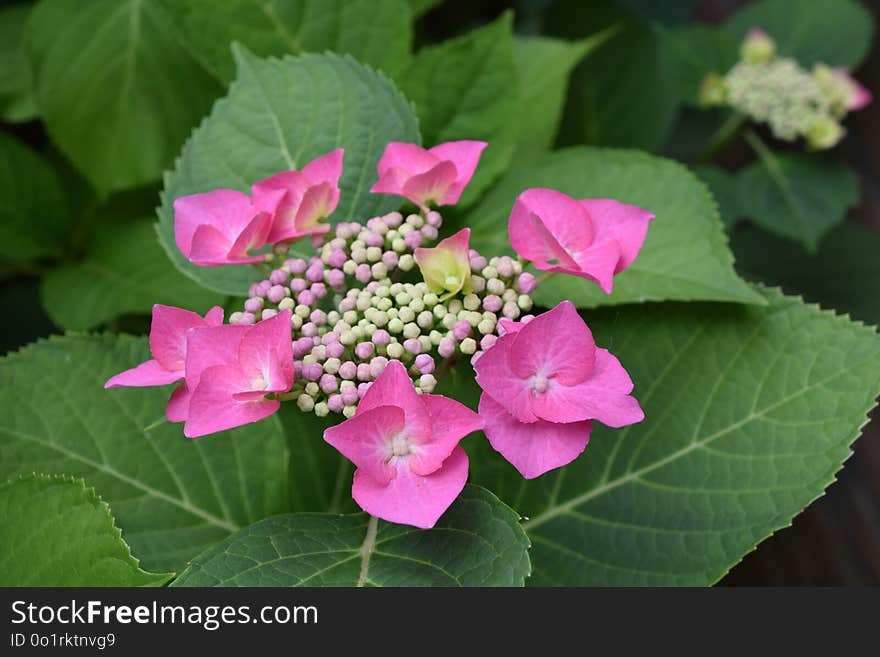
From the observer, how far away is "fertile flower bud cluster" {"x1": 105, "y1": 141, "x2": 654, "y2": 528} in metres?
0.50

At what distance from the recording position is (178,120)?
100 cm

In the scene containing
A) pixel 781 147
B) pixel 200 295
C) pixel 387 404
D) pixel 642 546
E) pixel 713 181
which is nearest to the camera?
pixel 387 404

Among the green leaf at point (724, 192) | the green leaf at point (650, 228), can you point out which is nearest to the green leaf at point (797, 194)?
the green leaf at point (724, 192)

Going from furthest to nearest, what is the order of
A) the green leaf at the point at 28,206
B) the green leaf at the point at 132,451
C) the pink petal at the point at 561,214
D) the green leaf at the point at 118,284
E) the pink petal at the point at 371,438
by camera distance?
1. the green leaf at the point at 28,206
2. the green leaf at the point at 118,284
3. the green leaf at the point at 132,451
4. the pink petal at the point at 561,214
5. the pink petal at the point at 371,438

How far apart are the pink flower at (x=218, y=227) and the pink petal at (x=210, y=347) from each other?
80 millimetres

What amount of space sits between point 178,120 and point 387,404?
0.64 m

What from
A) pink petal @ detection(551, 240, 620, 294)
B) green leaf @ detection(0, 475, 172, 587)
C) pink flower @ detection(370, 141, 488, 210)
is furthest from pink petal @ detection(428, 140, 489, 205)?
green leaf @ detection(0, 475, 172, 587)

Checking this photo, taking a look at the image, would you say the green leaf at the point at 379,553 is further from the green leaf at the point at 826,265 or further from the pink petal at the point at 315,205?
the green leaf at the point at 826,265

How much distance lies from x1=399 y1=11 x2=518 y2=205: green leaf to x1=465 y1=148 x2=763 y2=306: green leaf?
0.11 feet

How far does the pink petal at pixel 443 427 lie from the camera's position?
490 mm

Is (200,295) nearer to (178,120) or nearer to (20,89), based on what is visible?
(178,120)

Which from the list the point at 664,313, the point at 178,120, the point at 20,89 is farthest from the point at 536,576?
the point at 20,89

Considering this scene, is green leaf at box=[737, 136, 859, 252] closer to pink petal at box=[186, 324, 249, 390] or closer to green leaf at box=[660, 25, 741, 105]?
green leaf at box=[660, 25, 741, 105]
